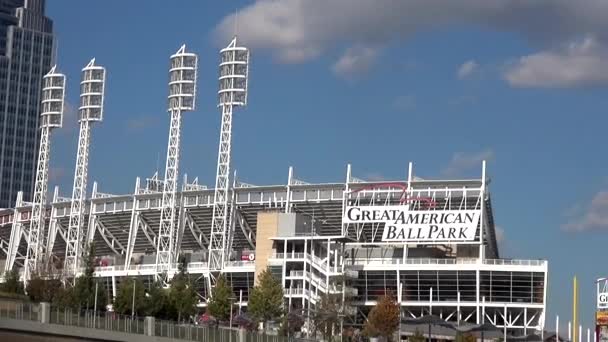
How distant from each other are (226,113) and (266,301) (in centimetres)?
2855

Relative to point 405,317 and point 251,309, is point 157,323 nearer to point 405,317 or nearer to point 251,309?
point 251,309

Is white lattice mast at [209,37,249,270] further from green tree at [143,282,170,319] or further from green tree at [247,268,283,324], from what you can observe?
green tree at [143,282,170,319]

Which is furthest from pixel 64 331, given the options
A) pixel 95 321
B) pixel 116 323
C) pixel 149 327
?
pixel 149 327

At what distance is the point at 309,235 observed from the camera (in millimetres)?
135375


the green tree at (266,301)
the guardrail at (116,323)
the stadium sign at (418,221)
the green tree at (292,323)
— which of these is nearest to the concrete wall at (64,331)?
the guardrail at (116,323)

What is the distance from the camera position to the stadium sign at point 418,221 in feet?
432

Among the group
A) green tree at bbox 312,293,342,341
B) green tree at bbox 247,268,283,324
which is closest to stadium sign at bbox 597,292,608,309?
green tree at bbox 312,293,342,341

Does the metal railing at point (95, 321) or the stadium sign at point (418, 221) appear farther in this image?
the stadium sign at point (418, 221)

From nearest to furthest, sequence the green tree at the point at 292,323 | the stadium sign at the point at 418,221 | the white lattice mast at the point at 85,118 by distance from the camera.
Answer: the green tree at the point at 292,323 → the stadium sign at the point at 418,221 → the white lattice mast at the point at 85,118

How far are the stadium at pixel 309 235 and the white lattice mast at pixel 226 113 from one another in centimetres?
18

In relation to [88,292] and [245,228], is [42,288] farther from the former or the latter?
[245,228]

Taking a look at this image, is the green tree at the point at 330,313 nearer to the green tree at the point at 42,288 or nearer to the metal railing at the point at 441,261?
the metal railing at the point at 441,261

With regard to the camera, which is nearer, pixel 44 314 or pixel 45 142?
pixel 44 314

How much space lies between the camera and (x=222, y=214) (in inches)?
5576
